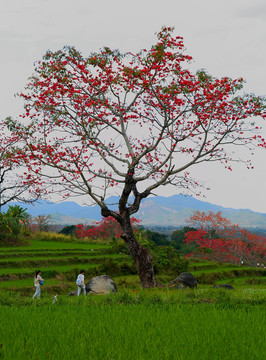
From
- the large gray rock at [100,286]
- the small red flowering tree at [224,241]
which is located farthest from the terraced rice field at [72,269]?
the small red flowering tree at [224,241]

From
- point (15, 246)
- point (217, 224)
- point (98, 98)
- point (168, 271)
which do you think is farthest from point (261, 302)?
point (217, 224)

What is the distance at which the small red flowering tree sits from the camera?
37.3m

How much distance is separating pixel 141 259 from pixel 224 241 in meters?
22.8

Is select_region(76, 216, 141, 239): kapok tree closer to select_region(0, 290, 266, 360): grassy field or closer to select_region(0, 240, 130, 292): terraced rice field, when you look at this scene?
select_region(0, 240, 130, 292): terraced rice field

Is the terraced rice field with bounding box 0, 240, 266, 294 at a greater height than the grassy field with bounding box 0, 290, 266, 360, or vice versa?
the grassy field with bounding box 0, 290, 266, 360

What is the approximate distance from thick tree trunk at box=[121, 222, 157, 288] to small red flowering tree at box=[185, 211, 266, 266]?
2125 centimetres

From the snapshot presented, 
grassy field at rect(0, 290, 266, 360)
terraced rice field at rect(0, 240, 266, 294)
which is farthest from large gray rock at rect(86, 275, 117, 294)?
grassy field at rect(0, 290, 266, 360)

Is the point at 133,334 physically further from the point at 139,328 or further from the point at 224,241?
the point at 224,241

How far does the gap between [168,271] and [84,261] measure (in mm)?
5240

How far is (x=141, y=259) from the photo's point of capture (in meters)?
16.3

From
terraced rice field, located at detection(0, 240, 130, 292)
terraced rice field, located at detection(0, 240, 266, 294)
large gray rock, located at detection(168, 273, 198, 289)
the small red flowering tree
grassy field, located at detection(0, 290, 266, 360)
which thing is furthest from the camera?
the small red flowering tree

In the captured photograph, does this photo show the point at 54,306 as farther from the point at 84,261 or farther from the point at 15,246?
the point at 15,246

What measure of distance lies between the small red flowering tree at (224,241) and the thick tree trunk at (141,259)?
2125 cm

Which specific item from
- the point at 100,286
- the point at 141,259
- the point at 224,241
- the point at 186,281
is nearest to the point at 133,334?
the point at 141,259
